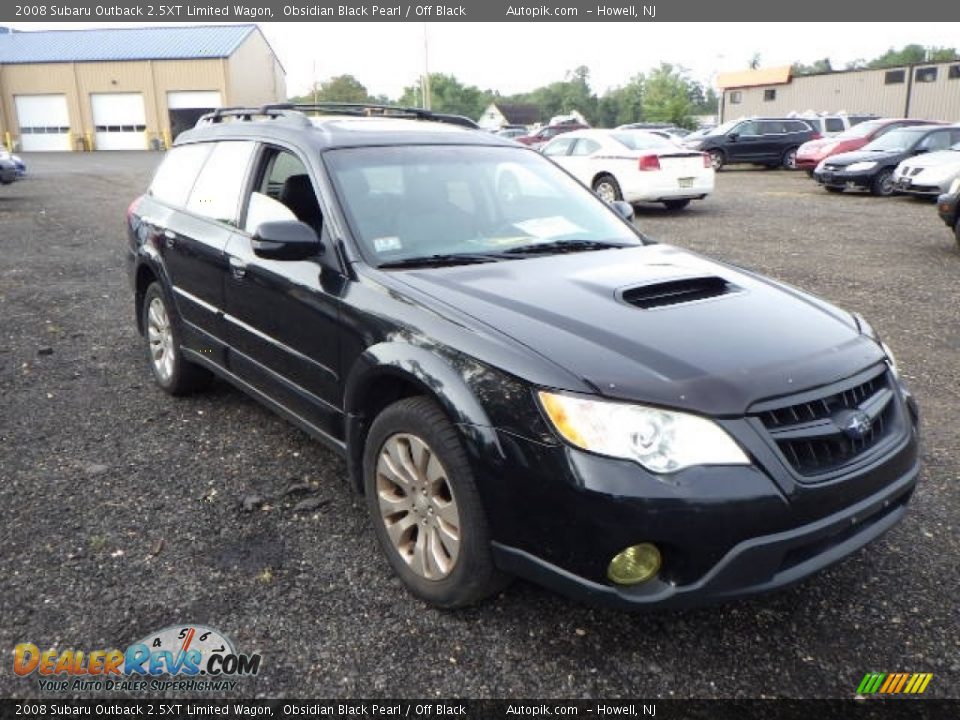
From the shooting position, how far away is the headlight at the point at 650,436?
2.26 meters

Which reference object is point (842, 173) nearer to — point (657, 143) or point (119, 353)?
point (657, 143)

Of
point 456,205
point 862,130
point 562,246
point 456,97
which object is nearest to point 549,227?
point 562,246

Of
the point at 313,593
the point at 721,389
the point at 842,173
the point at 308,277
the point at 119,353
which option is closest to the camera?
the point at 721,389

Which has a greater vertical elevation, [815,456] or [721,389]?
[721,389]

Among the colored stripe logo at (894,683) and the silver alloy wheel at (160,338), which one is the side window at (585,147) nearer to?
the silver alloy wheel at (160,338)

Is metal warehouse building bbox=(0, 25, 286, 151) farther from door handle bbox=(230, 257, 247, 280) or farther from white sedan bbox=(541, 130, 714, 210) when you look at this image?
door handle bbox=(230, 257, 247, 280)

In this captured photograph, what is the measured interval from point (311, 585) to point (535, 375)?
1.30 metres

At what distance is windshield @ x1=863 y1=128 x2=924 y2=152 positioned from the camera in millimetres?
16469

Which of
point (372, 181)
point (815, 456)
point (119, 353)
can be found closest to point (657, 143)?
point (119, 353)

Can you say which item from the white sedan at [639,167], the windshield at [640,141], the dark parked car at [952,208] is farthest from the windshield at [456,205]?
the windshield at [640,141]

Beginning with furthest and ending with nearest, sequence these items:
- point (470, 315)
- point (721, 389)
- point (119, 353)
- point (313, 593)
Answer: point (119, 353)
point (313, 593)
point (470, 315)
point (721, 389)

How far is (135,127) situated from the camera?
48.4 metres

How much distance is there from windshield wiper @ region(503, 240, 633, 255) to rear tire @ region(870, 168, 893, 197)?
14.9 metres

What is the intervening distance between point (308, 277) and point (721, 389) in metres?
1.82
